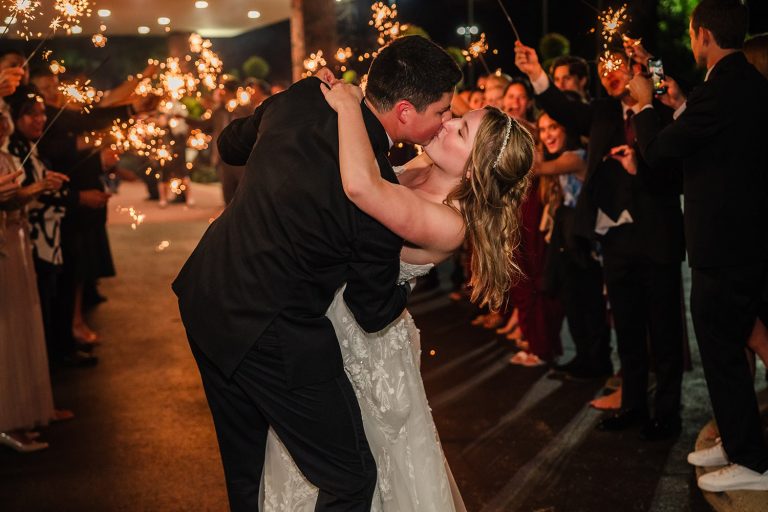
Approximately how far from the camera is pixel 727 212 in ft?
12.9

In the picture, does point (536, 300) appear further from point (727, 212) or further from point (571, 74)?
point (727, 212)

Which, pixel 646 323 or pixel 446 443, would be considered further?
pixel 646 323

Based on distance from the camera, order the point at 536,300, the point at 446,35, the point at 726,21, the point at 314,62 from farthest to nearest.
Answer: the point at 446,35, the point at 314,62, the point at 536,300, the point at 726,21

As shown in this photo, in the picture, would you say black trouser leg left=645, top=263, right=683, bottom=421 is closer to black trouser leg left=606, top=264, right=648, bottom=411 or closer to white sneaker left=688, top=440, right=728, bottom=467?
black trouser leg left=606, top=264, right=648, bottom=411

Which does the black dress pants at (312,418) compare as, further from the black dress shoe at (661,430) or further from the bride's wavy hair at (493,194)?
the black dress shoe at (661,430)

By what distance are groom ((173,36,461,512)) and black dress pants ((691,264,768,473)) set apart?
1869 millimetres

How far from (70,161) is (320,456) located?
178 inches

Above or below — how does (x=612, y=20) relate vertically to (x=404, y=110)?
above

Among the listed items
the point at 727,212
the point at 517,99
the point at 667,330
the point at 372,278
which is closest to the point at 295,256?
the point at 372,278

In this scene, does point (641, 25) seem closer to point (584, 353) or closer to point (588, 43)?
point (584, 353)

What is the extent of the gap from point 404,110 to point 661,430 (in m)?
2.94

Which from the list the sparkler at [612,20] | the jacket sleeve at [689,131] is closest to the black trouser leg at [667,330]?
the jacket sleeve at [689,131]

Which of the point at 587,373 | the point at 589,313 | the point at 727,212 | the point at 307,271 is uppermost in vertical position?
the point at 307,271

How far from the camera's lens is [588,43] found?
21.2 meters
